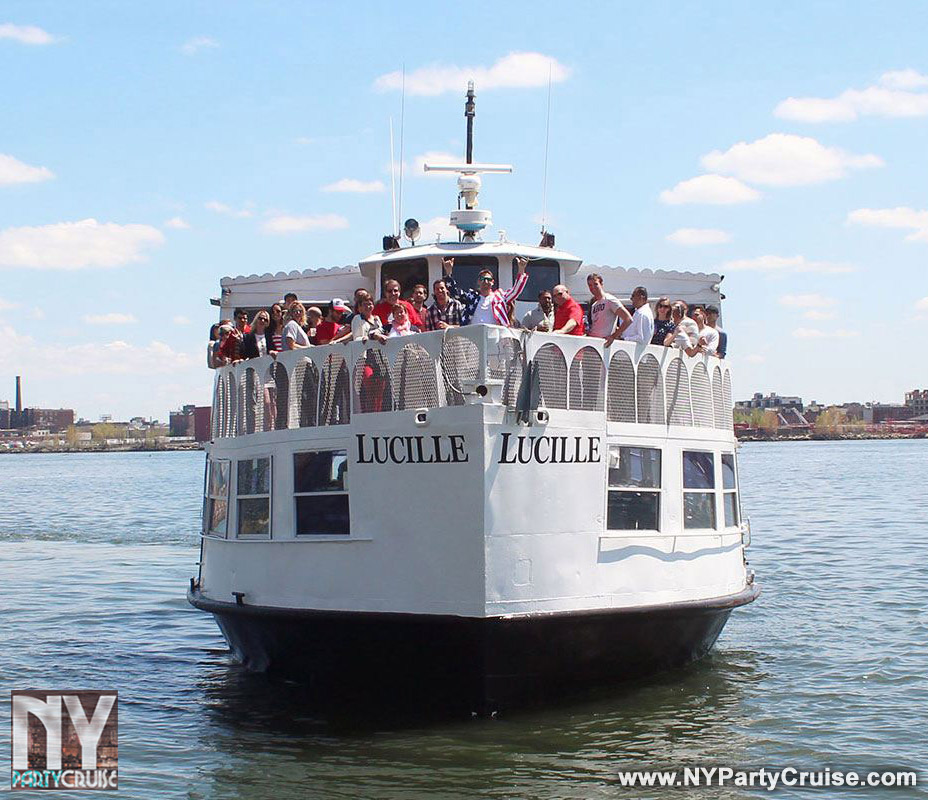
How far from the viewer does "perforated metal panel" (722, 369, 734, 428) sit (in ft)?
47.0

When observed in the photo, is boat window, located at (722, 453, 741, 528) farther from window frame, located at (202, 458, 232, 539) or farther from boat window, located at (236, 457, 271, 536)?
window frame, located at (202, 458, 232, 539)

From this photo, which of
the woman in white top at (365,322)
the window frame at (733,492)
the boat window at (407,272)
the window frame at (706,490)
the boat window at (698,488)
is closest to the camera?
the woman in white top at (365,322)

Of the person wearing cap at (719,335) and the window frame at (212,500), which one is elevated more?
the person wearing cap at (719,335)

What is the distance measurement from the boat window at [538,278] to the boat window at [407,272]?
120cm

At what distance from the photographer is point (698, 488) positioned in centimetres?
1308

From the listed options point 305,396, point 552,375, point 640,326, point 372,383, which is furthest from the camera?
point 305,396

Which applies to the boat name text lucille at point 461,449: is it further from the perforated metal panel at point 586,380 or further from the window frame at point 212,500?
the window frame at point 212,500

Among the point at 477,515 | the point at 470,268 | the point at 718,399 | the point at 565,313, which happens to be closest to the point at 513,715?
the point at 477,515

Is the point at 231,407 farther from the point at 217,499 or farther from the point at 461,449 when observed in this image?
the point at 461,449

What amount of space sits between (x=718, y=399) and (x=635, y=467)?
2342 mm

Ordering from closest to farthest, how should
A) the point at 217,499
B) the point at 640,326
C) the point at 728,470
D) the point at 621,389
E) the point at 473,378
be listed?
the point at 473,378
the point at 621,389
the point at 640,326
the point at 728,470
the point at 217,499

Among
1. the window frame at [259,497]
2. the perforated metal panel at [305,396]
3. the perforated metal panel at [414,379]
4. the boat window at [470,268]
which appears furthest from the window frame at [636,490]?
the window frame at [259,497]

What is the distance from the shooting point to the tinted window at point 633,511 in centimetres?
1182

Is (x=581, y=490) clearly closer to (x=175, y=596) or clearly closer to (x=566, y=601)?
(x=566, y=601)
